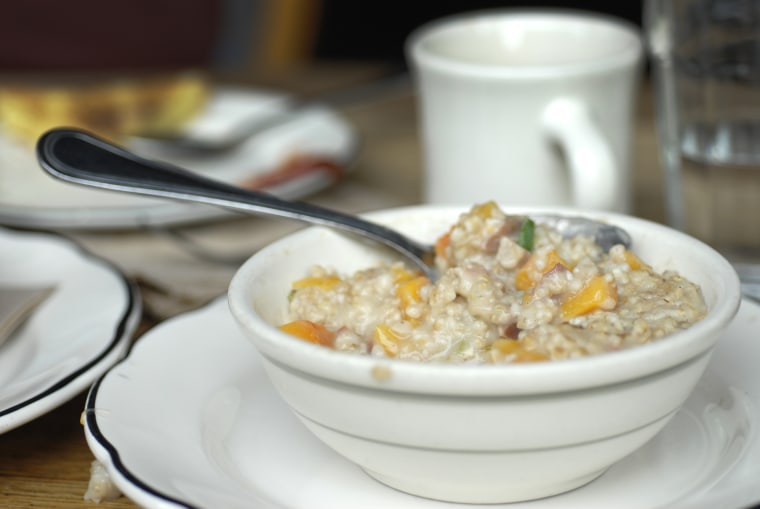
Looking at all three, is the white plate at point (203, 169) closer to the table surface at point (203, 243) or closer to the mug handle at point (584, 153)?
the table surface at point (203, 243)

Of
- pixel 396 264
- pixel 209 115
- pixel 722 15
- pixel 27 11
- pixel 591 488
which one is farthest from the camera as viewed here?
pixel 27 11

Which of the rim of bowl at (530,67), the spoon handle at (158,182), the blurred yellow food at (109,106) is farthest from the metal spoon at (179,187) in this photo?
the blurred yellow food at (109,106)

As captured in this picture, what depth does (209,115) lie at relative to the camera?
214 centimetres

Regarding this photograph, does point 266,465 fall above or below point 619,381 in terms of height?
below

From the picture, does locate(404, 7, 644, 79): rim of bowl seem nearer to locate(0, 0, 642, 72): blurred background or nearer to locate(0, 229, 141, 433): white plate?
locate(0, 229, 141, 433): white plate

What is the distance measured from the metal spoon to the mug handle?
252 millimetres

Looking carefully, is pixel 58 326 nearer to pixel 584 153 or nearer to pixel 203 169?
pixel 584 153

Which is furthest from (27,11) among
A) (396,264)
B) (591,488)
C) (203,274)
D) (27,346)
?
(591,488)

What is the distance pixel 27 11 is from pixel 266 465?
3008 mm

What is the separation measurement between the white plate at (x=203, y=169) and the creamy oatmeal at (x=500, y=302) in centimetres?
63

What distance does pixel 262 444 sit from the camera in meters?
0.93

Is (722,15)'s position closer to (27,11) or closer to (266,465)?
(266,465)

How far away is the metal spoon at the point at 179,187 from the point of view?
1.01m

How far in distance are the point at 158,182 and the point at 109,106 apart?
1.11 metres
